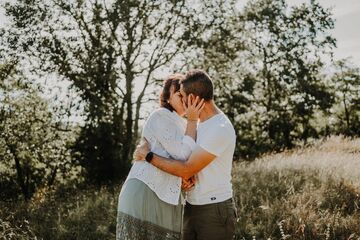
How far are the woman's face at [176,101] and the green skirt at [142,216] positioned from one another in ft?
2.23

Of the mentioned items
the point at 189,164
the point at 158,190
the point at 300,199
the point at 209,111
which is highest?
the point at 209,111

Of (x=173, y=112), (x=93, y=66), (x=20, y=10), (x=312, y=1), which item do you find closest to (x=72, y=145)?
(x=93, y=66)

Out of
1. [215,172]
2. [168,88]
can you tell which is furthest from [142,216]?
[168,88]

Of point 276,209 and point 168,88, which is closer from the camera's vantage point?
point 168,88

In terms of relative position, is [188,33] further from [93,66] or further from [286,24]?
[286,24]

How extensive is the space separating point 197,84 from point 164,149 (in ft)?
2.01

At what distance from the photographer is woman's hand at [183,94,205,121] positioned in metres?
3.58

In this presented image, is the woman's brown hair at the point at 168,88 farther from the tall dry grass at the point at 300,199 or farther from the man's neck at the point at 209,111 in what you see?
the tall dry grass at the point at 300,199

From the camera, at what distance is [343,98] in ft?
138

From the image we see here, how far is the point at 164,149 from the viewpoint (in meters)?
3.74

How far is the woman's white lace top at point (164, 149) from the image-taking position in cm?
363

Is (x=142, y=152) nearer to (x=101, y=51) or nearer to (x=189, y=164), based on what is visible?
(x=189, y=164)

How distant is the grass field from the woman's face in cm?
262

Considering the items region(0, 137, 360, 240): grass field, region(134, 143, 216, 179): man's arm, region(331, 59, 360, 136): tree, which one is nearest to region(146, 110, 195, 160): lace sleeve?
region(134, 143, 216, 179): man's arm
